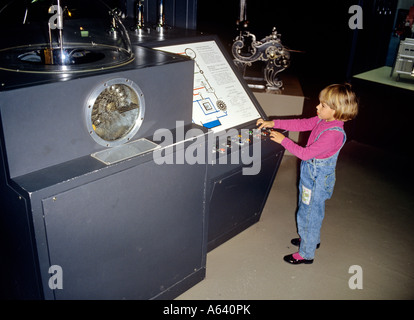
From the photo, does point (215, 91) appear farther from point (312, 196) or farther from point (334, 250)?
point (334, 250)

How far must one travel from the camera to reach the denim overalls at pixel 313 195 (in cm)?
214

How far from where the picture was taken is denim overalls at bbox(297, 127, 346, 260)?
2.14 meters

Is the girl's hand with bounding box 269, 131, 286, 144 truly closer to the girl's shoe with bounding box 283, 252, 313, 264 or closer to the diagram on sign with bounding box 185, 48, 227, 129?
the diagram on sign with bounding box 185, 48, 227, 129

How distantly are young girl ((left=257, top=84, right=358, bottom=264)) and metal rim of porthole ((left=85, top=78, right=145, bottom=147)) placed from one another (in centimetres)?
84

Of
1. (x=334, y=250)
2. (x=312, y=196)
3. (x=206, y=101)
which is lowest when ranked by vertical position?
(x=334, y=250)

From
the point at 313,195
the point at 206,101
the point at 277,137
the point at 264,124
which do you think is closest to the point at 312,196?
the point at 313,195

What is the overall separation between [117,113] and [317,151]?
1062 mm

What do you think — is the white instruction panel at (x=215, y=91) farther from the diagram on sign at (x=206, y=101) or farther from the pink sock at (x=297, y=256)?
the pink sock at (x=297, y=256)

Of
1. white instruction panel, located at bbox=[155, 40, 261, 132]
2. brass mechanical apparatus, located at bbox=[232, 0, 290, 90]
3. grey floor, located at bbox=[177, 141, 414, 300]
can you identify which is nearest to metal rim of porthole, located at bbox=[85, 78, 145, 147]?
white instruction panel, located at bbox=[155, 40, 261, 132]

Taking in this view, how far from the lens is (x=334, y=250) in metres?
2.53

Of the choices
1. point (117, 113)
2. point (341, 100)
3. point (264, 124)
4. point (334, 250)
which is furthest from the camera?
point (334, 250)

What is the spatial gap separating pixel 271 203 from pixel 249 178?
0.76m

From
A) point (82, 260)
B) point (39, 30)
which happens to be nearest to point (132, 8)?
point (39, 30)

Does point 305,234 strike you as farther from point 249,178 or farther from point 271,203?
point 271,203
